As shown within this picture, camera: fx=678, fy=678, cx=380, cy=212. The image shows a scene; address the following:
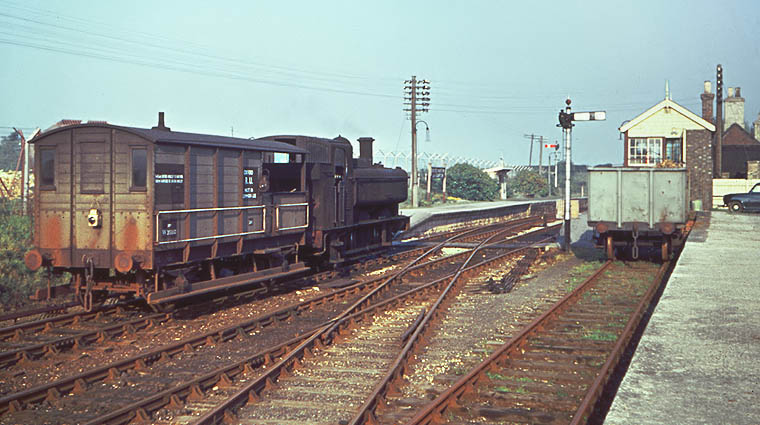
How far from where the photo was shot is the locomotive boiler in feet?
36.1

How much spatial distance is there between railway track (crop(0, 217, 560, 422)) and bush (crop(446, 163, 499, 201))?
45314 millimetres

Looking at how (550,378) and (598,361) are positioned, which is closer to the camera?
(550,378)

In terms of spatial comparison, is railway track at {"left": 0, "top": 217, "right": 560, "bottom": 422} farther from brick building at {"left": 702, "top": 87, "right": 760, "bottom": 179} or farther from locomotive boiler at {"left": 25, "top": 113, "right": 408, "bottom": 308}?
brick building at {"left": 702, "top": 87, "right": 760, "bottom": 179}

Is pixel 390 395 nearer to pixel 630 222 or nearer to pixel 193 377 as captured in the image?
pixel 193 377

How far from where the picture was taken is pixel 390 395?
7.62m

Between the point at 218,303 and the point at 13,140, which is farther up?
the point at 13,140

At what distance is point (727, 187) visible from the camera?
40.0 m

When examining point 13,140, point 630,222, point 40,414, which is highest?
point 13,140

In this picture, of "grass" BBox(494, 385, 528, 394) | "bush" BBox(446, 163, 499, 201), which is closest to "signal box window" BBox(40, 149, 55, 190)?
"grass" BBox(494, 385, 528, 394)

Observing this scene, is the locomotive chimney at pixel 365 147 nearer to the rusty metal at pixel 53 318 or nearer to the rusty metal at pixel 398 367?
the rusty metal at pixel 398 367

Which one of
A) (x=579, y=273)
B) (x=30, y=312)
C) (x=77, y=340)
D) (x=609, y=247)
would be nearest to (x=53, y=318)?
(x=30, y=312)

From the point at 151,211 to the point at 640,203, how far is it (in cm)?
1261

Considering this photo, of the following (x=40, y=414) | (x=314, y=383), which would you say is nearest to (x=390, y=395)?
(x=314, y=383)

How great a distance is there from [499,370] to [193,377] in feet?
12.4
